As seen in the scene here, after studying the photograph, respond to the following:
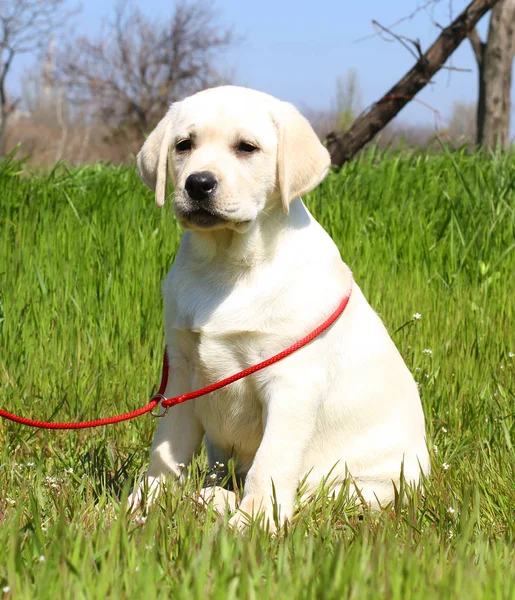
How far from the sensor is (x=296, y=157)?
8.84 ft

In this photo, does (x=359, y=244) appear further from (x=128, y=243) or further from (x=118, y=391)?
(x=118, y=391)

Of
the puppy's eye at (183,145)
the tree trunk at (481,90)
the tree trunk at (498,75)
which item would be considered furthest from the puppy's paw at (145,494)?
the tree trunk at (481,90)

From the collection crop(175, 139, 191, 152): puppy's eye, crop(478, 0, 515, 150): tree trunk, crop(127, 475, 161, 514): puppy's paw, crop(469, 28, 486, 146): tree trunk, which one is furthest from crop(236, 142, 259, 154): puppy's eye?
crop(469, 28, 486, 146): tree trunk

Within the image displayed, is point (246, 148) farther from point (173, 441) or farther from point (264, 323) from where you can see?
point (173, 441)

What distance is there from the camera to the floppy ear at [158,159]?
280 cm

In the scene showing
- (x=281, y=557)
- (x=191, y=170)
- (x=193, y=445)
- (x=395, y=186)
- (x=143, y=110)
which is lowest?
(x=143, y=110)

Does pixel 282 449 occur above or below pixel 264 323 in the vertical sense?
below

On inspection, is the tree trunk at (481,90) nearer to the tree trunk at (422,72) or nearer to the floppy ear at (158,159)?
the tree trunk at (422,72)

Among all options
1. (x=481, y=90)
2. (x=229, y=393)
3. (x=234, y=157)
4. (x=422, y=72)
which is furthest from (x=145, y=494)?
(x=481, y=90)

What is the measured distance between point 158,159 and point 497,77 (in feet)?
28.7

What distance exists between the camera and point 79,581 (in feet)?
5.59

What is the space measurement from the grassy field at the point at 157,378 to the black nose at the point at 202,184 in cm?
91

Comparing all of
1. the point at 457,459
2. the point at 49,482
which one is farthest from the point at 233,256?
the point at 457,459

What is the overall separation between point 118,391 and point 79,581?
1933 mm
